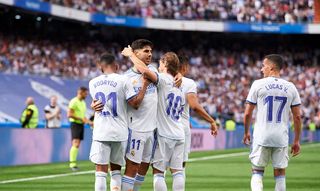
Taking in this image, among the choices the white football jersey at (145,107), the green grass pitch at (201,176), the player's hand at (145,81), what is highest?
the player's hand at (145,81)

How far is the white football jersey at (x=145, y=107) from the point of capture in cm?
1063

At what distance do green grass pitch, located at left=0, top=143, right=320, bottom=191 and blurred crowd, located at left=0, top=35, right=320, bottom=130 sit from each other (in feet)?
50.7

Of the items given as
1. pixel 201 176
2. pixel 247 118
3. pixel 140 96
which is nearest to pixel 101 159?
pixel 140 96

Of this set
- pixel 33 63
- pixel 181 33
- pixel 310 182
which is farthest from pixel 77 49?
pixel 310 182

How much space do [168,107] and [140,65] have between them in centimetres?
83

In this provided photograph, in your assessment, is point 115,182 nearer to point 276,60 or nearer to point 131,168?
point 131,168

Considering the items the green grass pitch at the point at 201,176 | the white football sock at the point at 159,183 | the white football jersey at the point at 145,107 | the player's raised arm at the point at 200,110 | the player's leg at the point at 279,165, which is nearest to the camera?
the white football jersey at the point at 145,107

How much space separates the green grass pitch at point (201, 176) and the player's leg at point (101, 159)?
4192 millimetres

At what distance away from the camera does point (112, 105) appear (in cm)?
1072

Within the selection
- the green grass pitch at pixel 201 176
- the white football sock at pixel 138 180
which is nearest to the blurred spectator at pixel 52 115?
the green grass pitch at pixel 201 176

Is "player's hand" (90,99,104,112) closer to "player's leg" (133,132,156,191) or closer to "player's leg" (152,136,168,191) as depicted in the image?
"player's leg" (133,132,156,191)

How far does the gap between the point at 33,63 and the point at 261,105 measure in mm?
27740

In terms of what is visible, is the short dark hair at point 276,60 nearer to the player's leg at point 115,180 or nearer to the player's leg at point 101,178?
the player's leg at point 115,180

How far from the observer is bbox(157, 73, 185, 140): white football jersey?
35.7ft
